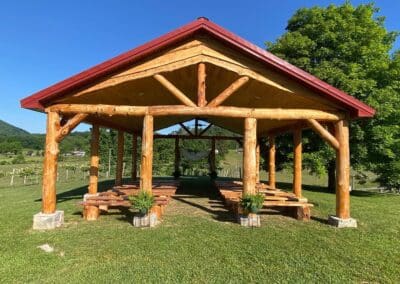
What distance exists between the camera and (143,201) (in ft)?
20.4

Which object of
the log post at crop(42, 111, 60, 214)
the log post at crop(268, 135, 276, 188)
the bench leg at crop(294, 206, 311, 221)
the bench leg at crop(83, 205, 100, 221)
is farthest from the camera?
the log post at crop(268, 135, 276, 188)

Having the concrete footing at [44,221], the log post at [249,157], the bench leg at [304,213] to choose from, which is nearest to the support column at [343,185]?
the bench leg at [304,213]

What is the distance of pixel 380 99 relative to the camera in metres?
12.2

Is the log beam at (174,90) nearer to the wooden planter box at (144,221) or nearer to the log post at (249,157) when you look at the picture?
the log post at (249,157)

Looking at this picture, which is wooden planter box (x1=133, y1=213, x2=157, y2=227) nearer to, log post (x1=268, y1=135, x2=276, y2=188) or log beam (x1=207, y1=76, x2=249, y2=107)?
log beam (x1=207, y1=76, x2=249, y2=107)

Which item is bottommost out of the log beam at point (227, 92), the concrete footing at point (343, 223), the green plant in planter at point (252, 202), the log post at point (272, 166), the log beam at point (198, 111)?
the concrete footing at point (343, 223)

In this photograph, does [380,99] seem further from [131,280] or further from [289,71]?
[131,280]

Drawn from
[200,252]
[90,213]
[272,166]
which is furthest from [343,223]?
[90,213]

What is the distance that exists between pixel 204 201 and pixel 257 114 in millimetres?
4178

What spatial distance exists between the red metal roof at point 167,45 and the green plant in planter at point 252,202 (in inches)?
110

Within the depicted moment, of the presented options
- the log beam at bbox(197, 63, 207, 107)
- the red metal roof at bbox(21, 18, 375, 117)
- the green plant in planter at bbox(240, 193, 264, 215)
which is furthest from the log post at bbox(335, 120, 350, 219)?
the log beam at bbox(197, 63, 207, 107)

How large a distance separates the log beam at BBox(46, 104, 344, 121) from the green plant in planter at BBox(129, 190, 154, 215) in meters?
1.82

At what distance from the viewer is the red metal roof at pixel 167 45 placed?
624 cm

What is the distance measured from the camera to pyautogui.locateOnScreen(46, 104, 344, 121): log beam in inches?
257
